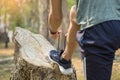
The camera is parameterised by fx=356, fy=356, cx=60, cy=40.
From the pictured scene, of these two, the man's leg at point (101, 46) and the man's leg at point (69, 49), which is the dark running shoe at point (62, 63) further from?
the man's leg at point (101, 46)

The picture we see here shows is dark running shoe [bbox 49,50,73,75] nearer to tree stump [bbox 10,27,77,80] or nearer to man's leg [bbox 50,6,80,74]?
man's leg [bbox 50,6,80,74]

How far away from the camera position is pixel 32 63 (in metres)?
4.88

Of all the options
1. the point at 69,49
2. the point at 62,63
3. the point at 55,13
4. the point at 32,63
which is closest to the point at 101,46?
the point at 55,13

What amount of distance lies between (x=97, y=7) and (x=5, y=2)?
103ft

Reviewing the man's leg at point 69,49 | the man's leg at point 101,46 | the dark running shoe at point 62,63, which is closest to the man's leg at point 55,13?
the man's leg at point 69,49

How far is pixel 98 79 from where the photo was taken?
2.33 m

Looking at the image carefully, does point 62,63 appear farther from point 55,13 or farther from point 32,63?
point 32,63

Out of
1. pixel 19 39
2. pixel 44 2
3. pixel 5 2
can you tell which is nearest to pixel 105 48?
pixel 19 39

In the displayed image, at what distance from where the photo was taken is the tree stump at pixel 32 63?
483cm

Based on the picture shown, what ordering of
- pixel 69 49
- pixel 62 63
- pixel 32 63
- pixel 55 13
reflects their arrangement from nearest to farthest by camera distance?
1. pixel 55 13
2. pixel 69 49
3. pixel 62 63
4. pixel 32 63

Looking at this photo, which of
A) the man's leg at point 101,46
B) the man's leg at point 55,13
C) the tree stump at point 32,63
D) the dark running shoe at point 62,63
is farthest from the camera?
the tree stump at point 32,63

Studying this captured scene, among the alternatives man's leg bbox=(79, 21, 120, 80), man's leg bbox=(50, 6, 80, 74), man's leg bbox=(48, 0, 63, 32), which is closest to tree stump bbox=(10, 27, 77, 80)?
man's leg bbox=(50, 6, 80, 74)

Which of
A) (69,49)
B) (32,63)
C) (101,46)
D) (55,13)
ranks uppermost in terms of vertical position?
(55,13)

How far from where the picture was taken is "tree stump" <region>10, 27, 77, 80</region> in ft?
15.9
